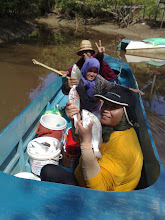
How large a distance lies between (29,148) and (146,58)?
9.95m

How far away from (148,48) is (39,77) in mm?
6851

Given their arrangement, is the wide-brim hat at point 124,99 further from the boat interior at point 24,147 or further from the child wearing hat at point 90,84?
the child wearing hat at point 90,84

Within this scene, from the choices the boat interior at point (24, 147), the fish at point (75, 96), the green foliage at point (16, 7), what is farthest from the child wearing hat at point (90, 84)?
the green foliage at point (16, 7)

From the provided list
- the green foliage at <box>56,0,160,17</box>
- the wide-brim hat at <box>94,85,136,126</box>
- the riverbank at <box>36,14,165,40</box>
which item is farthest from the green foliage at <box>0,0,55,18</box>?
the wide-brim hat at <box>94,85,136,126</box>

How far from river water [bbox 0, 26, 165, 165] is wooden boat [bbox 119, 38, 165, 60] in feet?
2.17

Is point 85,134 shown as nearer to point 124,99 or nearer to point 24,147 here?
point 124,99

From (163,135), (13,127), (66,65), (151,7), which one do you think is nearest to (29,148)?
(13,127)

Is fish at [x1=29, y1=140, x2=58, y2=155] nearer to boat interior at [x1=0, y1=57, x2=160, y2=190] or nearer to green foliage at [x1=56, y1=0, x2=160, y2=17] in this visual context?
boat interior at [x1=0, y1=57, x2=160, y2=190]

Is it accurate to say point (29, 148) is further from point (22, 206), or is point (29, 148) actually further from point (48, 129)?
point (22, 206)

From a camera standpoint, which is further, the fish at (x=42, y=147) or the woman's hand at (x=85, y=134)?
the fish at (x=42, y=147)

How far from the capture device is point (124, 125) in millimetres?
1587

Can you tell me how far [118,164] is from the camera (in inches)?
55.1

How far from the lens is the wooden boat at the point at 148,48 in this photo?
10.8 metres

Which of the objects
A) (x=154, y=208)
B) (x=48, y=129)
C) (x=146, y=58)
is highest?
(x=154, y=208)
